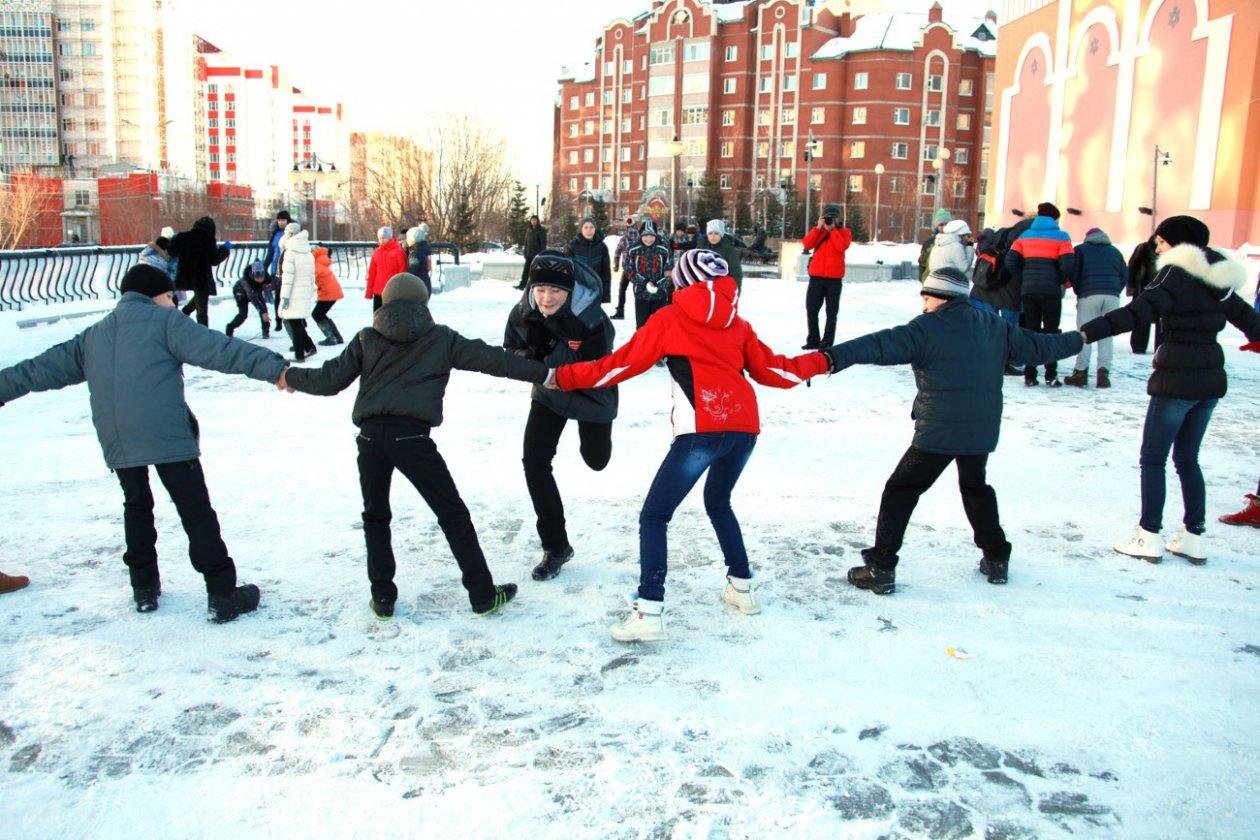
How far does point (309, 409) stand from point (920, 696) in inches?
248

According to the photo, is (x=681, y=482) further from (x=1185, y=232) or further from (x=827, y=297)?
(x=827, y=297)

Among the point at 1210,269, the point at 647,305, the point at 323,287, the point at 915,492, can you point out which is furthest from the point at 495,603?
the point at 323,287

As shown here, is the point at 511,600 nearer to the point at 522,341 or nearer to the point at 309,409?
the point at 522,341

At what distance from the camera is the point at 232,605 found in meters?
3.82

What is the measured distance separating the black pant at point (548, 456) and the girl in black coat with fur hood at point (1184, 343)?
2.28 m

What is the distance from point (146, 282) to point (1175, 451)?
469 cm

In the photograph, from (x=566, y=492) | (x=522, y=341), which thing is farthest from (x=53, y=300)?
(x=522, y=341)

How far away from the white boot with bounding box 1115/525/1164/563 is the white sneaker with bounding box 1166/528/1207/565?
80mm

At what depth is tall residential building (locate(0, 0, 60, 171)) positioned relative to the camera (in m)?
95.8

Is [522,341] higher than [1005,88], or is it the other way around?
[1005,88]

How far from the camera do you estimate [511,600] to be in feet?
13.3

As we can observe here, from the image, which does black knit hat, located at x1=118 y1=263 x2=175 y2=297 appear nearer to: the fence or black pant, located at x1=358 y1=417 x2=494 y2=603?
black pant, located at x1=358 y1=417 x2=494 y2=603

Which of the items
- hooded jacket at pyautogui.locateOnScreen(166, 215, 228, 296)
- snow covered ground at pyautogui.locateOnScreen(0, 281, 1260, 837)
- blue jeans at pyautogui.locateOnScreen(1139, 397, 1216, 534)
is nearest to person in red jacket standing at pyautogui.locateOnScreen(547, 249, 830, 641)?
snow covered ground at pyautogui.locateOnScreen(0, 281, 1260, 837)

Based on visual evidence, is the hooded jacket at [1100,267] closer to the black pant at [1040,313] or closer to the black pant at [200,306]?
the black pant at [1040,313]
